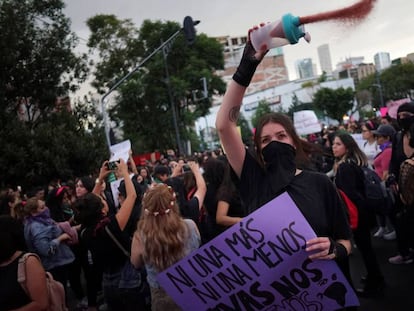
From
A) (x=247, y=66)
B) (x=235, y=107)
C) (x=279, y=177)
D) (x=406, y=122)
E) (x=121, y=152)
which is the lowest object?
(x=406, y=122)

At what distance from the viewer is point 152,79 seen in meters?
29.5

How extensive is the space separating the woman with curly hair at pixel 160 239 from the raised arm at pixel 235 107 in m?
0.95

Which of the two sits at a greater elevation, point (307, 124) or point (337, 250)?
point (337, 250)

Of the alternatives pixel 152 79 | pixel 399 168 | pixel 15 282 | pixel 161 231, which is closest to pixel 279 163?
pixel 161 231

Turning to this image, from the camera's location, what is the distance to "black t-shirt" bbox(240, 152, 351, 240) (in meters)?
2.20

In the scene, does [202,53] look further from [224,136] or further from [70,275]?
[224,136]

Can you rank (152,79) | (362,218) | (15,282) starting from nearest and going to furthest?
(15,282) → (362,218) → (152,79)

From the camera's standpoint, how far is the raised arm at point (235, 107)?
6.26ft

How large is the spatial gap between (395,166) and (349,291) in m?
3.52

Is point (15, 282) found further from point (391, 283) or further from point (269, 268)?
point (391, 283)

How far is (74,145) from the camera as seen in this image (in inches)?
566

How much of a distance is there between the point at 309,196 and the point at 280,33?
2.89 feet

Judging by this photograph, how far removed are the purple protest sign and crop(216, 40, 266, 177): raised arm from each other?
0.35 metres

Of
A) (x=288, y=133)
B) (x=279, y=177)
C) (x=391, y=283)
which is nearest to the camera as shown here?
(x=279, y=177)
